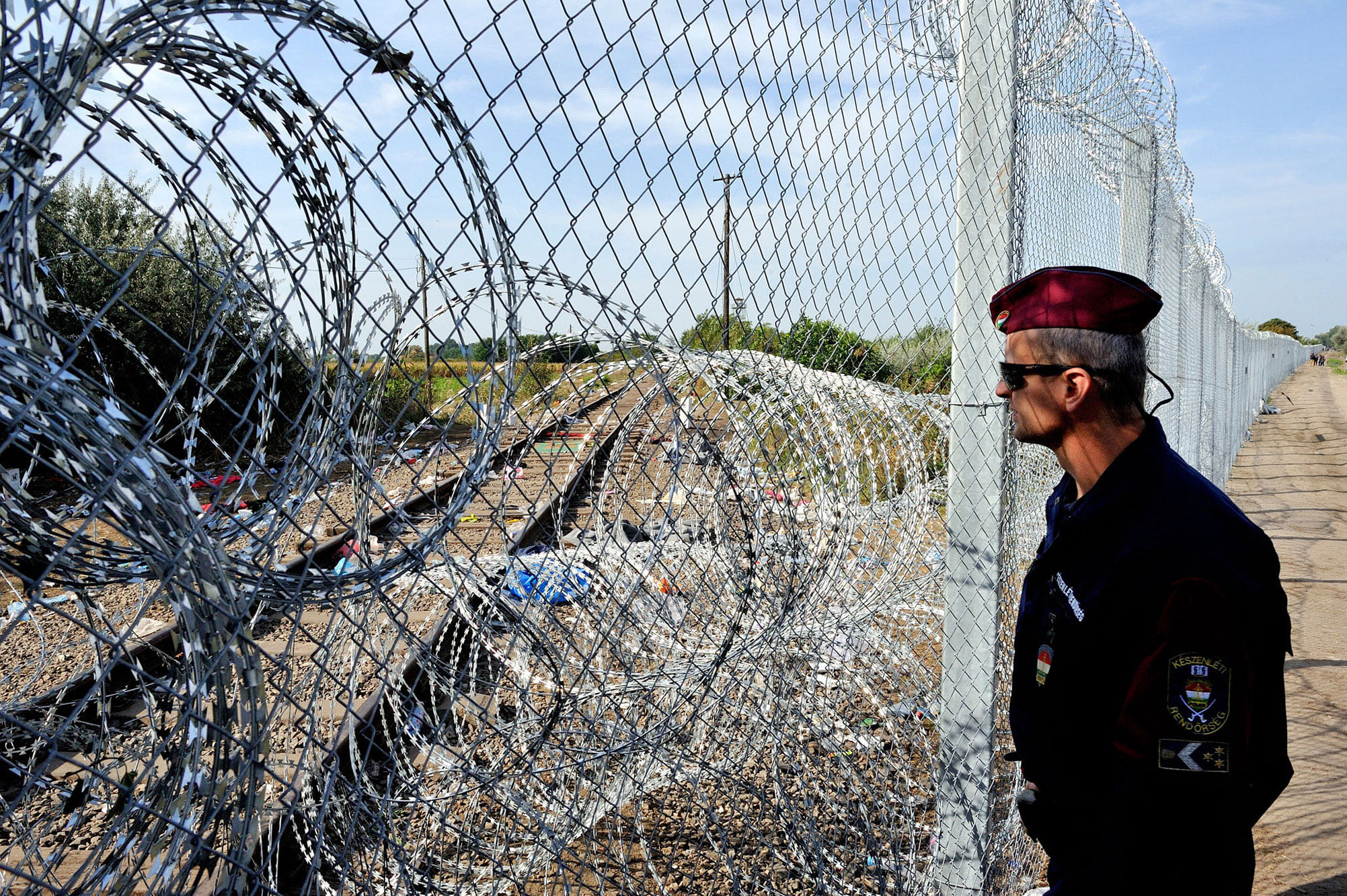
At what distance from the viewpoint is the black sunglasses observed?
6.19 ft

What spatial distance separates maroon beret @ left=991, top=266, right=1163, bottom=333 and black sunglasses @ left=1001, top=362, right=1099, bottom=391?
3.7 inches

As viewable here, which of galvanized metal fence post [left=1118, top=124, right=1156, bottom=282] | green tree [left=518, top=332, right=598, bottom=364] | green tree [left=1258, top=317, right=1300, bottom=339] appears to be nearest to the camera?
green tree [left=518, top=332, right=598, bottom=364]

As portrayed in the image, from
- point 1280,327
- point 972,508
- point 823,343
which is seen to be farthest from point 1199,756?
point 1280,327

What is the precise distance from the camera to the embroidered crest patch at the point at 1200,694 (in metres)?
1.48

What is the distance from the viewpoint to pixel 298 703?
1.49m

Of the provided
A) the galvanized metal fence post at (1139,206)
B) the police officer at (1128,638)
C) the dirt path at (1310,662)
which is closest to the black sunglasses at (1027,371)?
the police officer at (1128,638)

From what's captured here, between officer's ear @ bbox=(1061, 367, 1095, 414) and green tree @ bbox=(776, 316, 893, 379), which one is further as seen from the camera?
green tree @ bbox=(776, 316, 893, 379)

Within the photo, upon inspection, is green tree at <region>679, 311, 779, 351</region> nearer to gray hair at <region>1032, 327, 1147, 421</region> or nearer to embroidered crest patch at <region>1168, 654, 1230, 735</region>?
gray hair at <region>1032, 327, 1147, 421</region>

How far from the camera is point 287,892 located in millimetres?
3320

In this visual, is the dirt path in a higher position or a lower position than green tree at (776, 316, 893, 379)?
lower

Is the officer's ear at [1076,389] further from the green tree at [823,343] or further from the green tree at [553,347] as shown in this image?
the green tree at [553,347]

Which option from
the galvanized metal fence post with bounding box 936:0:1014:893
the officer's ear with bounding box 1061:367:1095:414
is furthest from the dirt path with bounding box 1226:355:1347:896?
the officer's ear with bounding box 1061:367:1095:414

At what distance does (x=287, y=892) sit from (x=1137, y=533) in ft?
10.7

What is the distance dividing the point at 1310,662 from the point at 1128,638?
5511 mm
